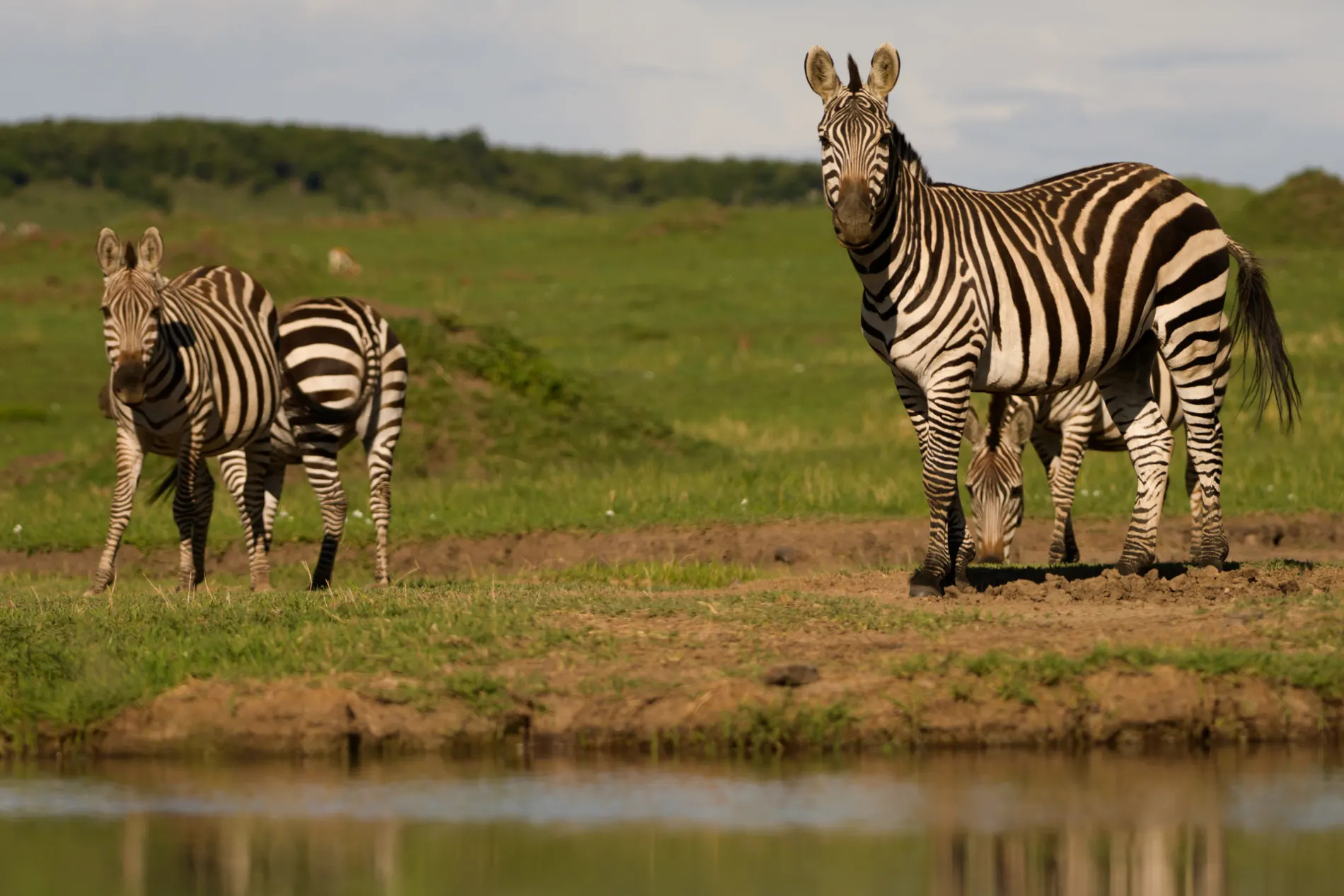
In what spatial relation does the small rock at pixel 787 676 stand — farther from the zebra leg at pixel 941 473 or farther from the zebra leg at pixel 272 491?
the zebra leg at pixel 272 491

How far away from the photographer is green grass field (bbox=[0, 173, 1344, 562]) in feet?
55.7

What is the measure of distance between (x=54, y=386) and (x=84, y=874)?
2260cm

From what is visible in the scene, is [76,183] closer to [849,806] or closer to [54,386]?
[54,386]

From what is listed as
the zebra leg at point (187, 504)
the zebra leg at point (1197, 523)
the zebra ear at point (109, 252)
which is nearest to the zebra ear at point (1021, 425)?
the zebra leg at point (1197, 523)

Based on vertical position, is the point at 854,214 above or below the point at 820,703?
above

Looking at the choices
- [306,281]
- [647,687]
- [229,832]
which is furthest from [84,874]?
[306,281]

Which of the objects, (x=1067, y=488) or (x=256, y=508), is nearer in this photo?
(x=256, y=508)

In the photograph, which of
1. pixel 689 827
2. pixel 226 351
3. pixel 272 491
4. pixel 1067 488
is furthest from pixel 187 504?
pixel 1067 488

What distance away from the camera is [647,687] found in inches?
332

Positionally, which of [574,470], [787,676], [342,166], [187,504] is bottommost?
[787,676]

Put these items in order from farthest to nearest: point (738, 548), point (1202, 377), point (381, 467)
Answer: point (738, 548) < point (381, 467) < point (1202, 377)

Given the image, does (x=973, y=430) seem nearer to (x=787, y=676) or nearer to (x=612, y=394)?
(x=787, y=676)

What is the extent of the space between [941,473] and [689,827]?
14.7 feet

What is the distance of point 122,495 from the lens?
12.1m
